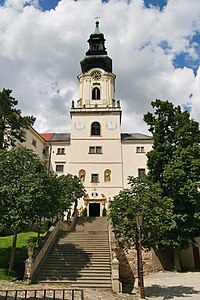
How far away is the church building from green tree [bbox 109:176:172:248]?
1955cm

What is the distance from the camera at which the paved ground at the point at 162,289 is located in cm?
1327

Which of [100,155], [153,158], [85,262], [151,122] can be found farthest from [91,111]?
[85,262]

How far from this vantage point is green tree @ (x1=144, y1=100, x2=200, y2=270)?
21594 mm

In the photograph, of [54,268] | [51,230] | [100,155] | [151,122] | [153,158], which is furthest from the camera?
[100,155]

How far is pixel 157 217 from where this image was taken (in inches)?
580

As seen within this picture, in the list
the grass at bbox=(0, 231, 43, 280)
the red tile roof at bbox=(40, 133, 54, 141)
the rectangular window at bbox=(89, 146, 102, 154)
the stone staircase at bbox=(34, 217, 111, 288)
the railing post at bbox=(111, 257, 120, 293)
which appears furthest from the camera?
the red tile roof at bbox=(40, 133, 54, 141)

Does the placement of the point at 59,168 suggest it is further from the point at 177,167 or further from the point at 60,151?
the point at 177,167

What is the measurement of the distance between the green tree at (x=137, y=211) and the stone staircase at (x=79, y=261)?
2761mm

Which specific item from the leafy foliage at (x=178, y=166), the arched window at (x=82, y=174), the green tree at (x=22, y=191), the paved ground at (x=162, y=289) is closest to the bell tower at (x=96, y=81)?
the arched window at (x=82, y=174)

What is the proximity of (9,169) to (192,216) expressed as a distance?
14.7 meters

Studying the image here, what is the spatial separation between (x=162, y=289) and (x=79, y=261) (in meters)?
5.37

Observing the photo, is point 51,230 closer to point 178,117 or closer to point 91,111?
point 178,117

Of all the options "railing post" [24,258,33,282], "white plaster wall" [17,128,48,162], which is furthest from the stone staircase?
"white plaster wall" [17,128,48,162]

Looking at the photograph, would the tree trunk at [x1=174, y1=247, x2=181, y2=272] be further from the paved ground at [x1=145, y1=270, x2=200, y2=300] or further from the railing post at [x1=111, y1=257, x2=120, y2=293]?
the railing post at [x1=111, y1=257, x2=120, y2=293]
